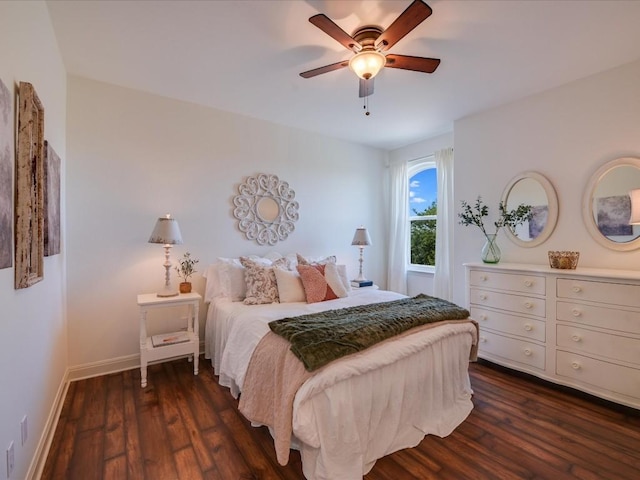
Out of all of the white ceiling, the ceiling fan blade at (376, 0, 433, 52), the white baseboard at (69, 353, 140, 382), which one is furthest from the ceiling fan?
the white baseboard at (69, 353, 140, 382)

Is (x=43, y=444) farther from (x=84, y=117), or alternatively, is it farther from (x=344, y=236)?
(x=344, y=236)

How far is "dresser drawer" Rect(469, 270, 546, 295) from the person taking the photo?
2641mm

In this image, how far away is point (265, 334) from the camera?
195 cm

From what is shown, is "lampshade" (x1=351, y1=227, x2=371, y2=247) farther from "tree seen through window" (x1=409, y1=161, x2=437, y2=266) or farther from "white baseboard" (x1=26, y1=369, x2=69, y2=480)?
"white baseboard" (x1=26, y1=369, x2=69, y2=480)

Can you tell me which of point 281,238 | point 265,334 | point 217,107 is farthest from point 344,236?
point 265,334

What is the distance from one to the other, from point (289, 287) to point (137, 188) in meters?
1.76

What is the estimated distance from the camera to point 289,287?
9.04 feet

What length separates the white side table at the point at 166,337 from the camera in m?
2.52

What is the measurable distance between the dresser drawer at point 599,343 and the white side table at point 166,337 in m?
3.20

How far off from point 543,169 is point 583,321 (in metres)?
1.46

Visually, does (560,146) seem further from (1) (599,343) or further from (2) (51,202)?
(2) (51,202)

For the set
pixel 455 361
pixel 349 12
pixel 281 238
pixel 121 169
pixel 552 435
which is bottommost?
pixel 552 435

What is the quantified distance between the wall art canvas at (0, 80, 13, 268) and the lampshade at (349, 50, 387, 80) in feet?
5.71

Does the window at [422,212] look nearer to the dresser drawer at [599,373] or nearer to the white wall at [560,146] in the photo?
the white wall at [560,146]
